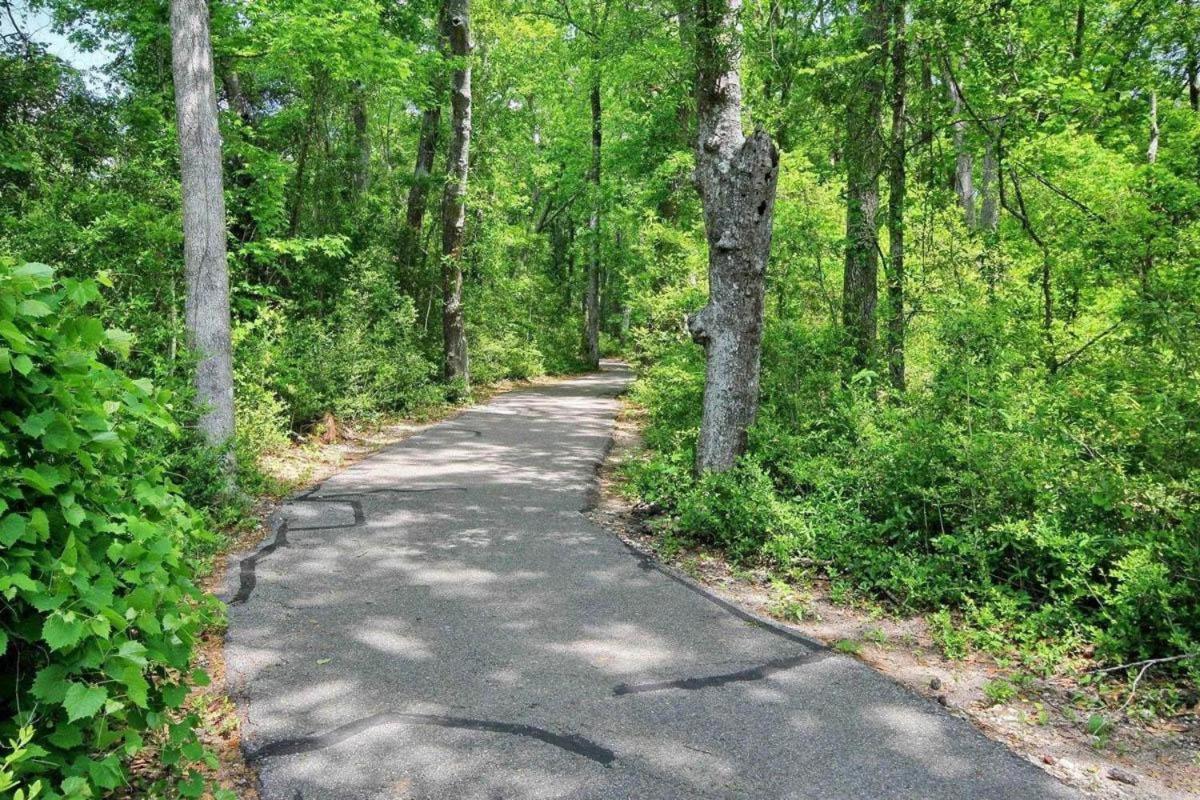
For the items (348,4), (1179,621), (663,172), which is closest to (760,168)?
(1179,621)

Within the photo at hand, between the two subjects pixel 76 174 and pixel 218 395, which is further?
pixel 76 174

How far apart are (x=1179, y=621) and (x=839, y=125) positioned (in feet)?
22.2

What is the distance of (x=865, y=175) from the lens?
8.74 m

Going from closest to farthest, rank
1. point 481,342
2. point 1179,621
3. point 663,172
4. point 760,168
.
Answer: point 1179,621 → point 760,168 → point 663,172 → point 481,342

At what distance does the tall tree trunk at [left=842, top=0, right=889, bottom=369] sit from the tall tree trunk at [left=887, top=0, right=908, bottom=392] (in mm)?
174

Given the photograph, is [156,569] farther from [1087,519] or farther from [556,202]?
[556,202]

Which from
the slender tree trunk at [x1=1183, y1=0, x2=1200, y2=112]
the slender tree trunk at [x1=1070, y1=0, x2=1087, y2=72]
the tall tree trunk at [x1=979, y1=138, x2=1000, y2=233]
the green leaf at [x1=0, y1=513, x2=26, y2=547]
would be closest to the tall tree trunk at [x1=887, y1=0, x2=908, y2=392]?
the tall tree trunk at [x1=979, y1=138, x2=1000, y2=233]

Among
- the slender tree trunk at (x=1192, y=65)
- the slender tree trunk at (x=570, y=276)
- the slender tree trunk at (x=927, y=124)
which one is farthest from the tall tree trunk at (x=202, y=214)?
the slender tree trunk at (x=570, y=276)

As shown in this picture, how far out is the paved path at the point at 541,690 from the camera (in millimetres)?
3076

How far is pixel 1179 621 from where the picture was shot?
4051mm

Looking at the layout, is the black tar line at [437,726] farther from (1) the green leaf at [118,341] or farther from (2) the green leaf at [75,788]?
(1) the green leaf at [118,341]

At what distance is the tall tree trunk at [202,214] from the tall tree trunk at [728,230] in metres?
4.67

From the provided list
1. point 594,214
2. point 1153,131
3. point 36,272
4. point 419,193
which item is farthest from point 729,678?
point 594,214

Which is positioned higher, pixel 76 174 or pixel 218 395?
pixel 76 174
